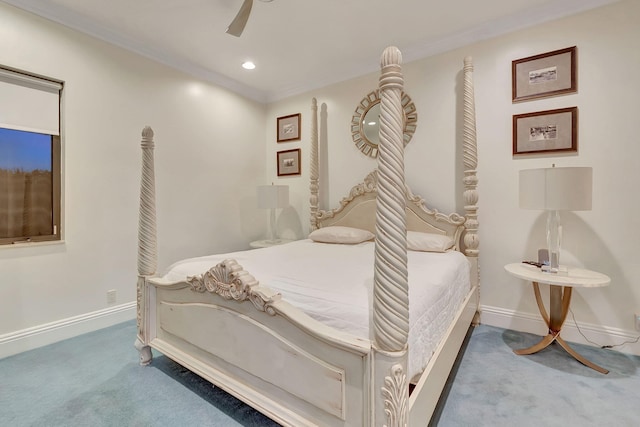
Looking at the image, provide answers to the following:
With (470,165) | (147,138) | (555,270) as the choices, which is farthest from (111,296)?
(555,270)

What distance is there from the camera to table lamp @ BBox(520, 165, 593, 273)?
1.92 meters

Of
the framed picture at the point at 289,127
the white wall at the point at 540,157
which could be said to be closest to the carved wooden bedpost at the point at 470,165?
the white wall at the point at 540,157

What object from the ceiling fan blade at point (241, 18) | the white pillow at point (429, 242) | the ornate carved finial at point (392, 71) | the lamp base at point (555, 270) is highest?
the ceiling fan blade at point (241, 18)

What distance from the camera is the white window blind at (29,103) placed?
7.13 feet

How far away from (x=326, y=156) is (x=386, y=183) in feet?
9.31

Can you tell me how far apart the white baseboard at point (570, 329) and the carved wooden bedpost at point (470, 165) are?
1.18ft

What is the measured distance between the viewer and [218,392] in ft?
5.58

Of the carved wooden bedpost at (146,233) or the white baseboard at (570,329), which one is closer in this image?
the carved wooden bedpost at (146,233)

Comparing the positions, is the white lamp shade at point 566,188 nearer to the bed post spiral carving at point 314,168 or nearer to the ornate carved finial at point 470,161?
the ornate carved finial at point 470,161

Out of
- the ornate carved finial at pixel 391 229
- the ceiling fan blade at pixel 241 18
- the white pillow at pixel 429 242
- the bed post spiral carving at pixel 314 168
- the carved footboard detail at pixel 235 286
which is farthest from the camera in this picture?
the bed post spiral carving at pixel 314 168

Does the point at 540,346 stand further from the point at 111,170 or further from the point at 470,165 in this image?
the point at 111,170

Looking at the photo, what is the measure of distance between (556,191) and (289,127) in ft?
10.1

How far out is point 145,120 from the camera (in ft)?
9.61

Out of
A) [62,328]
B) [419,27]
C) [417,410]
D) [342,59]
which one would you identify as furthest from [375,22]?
[62,328]
